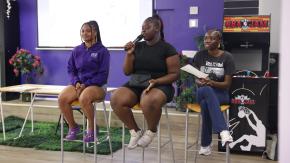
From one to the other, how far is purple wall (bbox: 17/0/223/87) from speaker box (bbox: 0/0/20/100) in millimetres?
133

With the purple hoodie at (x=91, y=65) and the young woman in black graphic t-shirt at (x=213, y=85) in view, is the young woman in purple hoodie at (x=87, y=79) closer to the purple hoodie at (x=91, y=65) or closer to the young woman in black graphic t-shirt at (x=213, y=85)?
the purple hoodie at (x=91, y=65)

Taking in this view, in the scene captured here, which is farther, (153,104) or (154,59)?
(154,59)

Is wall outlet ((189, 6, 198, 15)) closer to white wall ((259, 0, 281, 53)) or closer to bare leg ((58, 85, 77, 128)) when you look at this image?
white wall ((259, 0, 281, 53))

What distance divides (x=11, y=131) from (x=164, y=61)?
279 centimetres

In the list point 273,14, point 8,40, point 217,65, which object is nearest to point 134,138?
point 217,65

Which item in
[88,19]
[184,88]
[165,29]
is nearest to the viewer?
[184,88]

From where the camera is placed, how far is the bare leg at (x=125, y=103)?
2.81 metres

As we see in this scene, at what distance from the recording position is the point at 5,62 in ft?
19.4

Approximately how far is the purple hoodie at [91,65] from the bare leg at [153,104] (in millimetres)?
587

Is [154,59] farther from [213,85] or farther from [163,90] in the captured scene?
[213,85]

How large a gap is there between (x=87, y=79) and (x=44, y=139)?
4.90 feet
